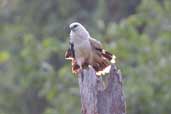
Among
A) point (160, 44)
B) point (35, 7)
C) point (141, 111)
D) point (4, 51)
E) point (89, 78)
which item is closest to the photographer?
point (89, 78)

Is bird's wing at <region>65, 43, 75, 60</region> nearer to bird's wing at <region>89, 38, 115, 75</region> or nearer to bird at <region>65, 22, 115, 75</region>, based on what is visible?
bird at <region>65, 22, 115, 75</region>

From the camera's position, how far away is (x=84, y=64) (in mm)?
8336

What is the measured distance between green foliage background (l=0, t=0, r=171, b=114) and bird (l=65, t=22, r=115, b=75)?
17.1 ft

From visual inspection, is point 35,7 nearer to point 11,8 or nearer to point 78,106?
point 11,8

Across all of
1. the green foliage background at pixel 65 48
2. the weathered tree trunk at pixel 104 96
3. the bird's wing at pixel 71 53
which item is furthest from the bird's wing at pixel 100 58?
the green foliage background at pixel 65 48

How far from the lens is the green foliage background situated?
14.4 meters

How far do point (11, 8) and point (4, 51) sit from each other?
8.74 ft

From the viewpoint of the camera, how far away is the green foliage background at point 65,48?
14398mm

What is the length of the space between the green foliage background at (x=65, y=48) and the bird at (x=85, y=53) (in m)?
5.20

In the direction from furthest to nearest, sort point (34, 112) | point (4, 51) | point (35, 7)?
point (35, 7)
point (4, 51)
point (34, 112)

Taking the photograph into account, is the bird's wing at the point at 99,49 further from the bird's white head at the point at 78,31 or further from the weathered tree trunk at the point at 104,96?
the weathered tree trunk at the point at 104,96

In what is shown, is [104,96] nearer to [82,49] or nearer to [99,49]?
[99,49]

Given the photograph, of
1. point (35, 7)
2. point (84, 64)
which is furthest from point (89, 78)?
point (35, 7)

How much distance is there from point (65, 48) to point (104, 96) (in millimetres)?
8344
